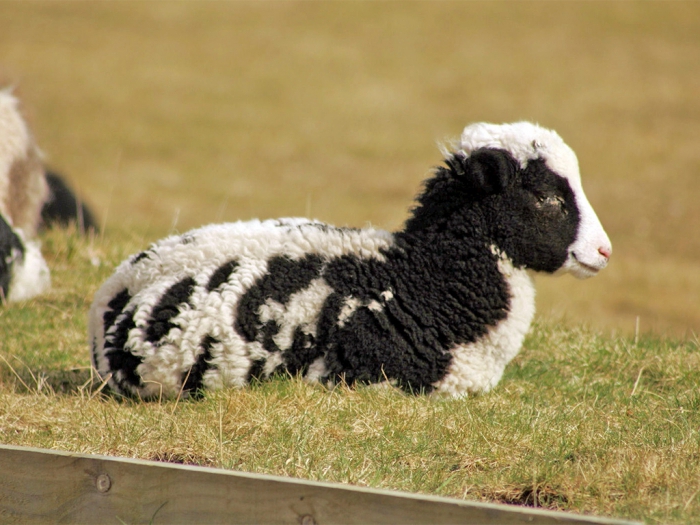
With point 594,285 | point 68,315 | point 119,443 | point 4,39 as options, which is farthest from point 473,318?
point 4,39

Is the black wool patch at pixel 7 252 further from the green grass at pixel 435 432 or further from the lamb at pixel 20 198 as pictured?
the green grass at pixel 435 432

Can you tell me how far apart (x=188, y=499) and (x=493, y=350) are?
2.12 m

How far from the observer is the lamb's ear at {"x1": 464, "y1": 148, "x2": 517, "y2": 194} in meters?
4.65

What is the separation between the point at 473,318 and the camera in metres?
4.68

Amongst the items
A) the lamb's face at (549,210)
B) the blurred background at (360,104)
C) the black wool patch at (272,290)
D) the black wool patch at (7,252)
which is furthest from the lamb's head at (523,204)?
the blurred background at (360,104)

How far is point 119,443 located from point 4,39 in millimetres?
33911

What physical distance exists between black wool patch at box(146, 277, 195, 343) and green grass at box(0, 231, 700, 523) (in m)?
0.39

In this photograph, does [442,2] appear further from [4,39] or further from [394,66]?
[4,39]

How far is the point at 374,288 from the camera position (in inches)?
183

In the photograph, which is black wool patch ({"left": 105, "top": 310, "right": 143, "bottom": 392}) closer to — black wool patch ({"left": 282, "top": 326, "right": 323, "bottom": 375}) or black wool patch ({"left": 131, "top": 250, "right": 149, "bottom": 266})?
black wool patch ({"left": 131, "top": 250, "right": 149, "bottom": 266})

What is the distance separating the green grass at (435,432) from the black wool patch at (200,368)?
0.12m

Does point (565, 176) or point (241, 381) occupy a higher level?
point (565, 176)

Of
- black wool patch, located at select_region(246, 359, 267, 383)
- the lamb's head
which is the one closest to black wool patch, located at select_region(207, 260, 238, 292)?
black wool patch, located at select_region(246, 359, 267, 383)

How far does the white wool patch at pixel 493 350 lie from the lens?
15.3ft
